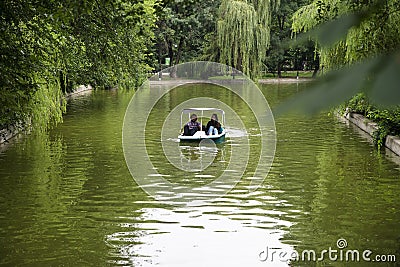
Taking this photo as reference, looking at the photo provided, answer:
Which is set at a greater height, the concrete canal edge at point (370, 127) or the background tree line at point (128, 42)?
the background tree line at point (128, 42)

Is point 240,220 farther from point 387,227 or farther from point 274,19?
point 274,19

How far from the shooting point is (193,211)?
29.7 feet

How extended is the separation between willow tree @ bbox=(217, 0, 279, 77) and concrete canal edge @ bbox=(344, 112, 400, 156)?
19524mm

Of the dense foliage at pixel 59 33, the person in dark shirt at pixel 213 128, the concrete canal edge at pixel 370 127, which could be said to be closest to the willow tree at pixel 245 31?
the concrete canal edge at pixel 370 127

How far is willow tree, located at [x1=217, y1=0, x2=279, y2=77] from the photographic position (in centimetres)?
4078

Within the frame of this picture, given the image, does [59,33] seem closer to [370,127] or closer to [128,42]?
[128,42]

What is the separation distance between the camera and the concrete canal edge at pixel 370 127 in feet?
47.1

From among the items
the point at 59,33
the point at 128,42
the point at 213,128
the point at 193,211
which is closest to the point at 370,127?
the point at 213,128

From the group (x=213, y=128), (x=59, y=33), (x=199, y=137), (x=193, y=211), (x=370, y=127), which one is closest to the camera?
(x=193, y=211)

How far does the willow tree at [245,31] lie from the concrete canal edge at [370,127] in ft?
64.1

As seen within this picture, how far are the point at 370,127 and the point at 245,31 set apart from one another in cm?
2357

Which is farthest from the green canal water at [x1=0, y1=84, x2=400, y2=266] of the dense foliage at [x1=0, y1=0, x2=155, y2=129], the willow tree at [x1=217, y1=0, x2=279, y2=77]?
the willow tree at [x1=217, y1=0, x2=279, y2=77]

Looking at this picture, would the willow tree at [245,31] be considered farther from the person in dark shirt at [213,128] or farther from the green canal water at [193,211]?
the green canal water at [193,211]

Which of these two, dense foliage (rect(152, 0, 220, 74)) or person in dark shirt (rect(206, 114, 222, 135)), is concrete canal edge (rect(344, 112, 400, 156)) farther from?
dense foliage (rect(152, 0, 220, 74))
